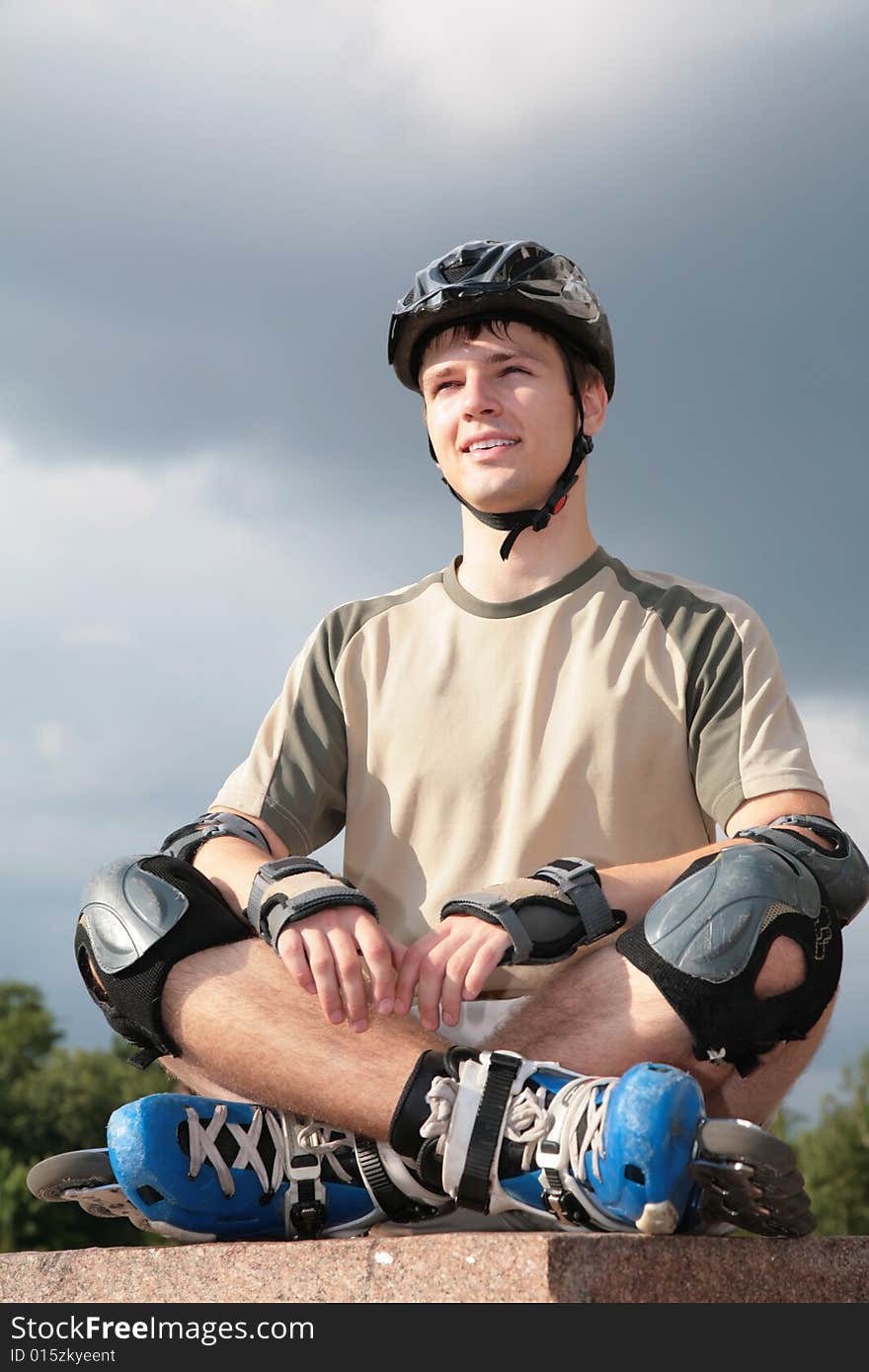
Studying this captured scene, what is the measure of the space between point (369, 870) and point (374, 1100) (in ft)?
3.91

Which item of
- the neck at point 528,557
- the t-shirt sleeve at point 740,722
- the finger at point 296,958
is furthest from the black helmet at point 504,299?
the finger at point 296,958

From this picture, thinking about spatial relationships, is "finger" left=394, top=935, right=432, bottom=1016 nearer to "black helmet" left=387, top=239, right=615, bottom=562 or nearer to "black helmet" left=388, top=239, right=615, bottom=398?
"black helmet" left=387, top=239, right=615, bottom=562

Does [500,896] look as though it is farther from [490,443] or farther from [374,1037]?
[490,443]

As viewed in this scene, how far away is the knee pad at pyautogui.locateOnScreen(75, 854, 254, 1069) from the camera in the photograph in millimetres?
4516

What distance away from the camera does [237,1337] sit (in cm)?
367

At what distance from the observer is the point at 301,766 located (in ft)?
17.7

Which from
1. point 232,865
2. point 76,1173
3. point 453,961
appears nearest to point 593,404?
point 232,865

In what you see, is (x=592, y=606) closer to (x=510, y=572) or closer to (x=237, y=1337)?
(x=510, y=572)

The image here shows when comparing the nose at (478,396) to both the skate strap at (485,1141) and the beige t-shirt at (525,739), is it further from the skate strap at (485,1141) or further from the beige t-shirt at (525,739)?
the skate strap at (485,1141)

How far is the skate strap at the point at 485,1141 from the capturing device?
388cm

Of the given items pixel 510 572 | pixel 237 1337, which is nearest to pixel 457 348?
pixel 510 572

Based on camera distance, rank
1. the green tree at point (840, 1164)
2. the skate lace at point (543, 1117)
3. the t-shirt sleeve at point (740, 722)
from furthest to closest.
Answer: the green tree at point (840, 1164)
the t-shirt sleeve at point (740, 722)
the skate lace at point (543, 1117)

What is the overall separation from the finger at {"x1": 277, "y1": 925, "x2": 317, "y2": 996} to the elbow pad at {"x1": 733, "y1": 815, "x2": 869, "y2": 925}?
1437mm

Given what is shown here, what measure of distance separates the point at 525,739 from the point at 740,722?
73 cm
